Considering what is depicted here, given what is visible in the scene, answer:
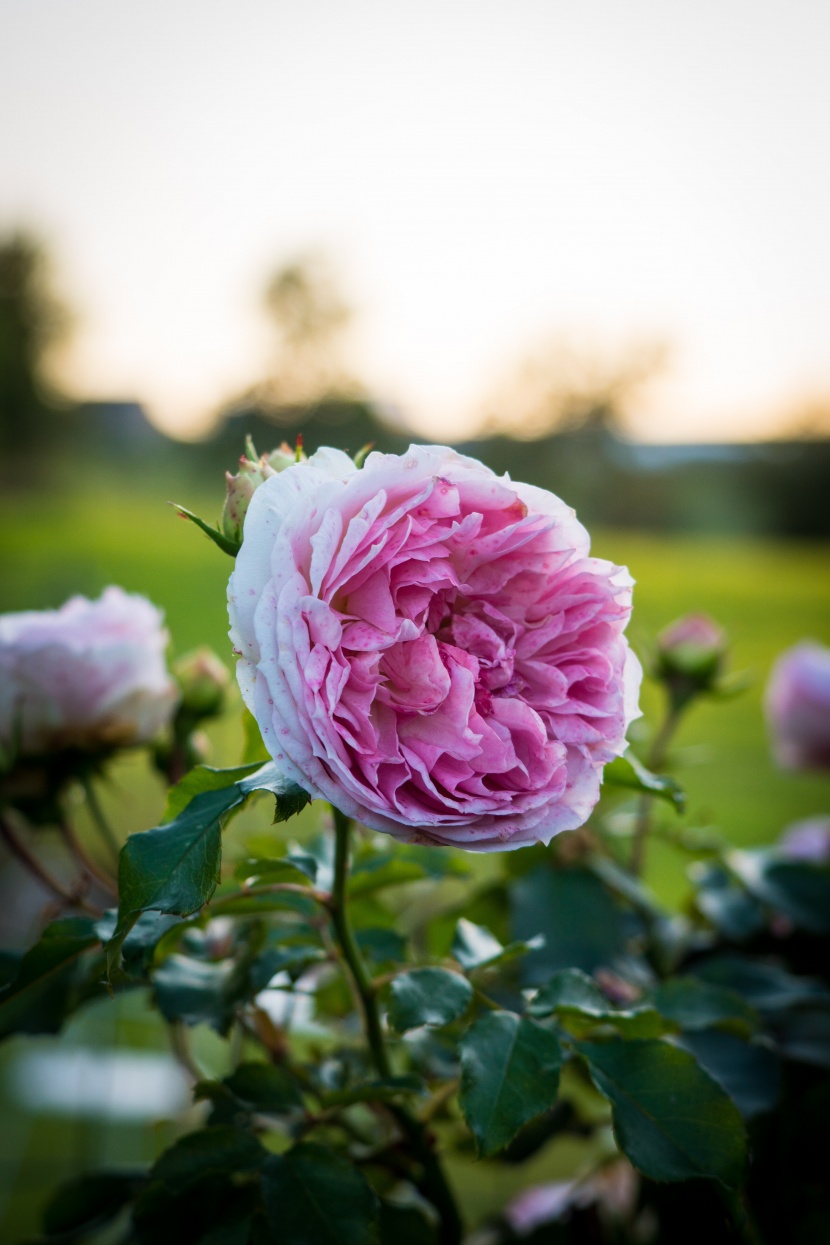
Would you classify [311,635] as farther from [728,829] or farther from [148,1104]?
[728,829]

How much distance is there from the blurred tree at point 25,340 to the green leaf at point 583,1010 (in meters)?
10.2

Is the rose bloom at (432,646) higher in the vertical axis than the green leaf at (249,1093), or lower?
higher

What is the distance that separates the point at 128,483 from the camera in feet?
26.1

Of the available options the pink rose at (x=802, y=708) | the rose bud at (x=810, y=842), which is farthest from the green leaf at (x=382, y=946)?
the pink rose at (x=802, y=708)

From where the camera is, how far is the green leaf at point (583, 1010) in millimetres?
315

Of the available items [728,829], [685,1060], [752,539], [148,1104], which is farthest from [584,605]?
[752,539]

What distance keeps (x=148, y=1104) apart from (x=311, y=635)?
0.76 metres

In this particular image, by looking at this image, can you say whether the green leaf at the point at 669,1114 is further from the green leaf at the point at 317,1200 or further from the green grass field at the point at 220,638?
the green grass field at the point at 220,638

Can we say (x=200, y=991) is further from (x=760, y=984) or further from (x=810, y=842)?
(x=810, y=842)

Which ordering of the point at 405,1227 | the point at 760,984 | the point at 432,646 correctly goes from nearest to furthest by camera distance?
the point at 432,646 → the point at 405,1227 → the point at 760,984

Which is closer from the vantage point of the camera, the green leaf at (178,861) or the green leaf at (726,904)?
the green leaf at (178,861)

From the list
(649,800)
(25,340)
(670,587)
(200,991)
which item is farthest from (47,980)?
(25,340)

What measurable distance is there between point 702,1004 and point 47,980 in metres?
0.25

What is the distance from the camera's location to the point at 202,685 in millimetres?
450
